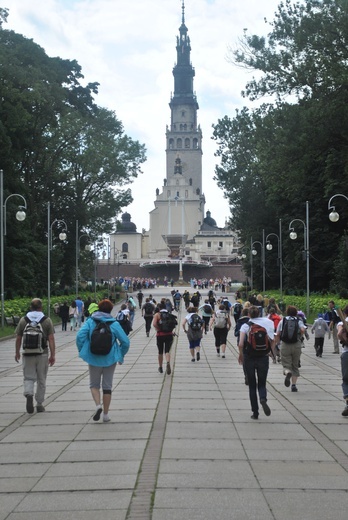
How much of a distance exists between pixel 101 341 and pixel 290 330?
5.04 m

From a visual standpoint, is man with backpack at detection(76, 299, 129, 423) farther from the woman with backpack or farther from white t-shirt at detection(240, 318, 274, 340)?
the woman with backpack

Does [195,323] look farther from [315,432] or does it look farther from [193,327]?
[315,432]

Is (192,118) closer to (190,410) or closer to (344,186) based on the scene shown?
(344,186)

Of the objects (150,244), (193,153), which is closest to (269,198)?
(150,244)

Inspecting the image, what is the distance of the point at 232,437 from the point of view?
10.2m

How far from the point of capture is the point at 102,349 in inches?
442

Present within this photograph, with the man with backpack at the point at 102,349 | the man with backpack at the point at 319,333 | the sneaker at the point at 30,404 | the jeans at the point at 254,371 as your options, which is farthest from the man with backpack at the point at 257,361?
the man with backpack at the point at 319,333

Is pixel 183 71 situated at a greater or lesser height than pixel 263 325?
greater

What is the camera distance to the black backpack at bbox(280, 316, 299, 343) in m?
15.1

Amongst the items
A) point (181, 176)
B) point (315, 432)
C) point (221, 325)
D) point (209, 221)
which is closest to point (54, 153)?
point (221, 325)

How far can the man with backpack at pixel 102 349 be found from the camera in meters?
11.3

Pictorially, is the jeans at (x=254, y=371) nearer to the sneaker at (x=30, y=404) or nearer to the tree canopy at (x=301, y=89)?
the sneaker at (x=30, y=404)

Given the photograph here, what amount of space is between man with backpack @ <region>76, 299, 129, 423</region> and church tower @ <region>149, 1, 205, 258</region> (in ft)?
420

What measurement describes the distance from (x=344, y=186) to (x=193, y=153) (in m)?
124
